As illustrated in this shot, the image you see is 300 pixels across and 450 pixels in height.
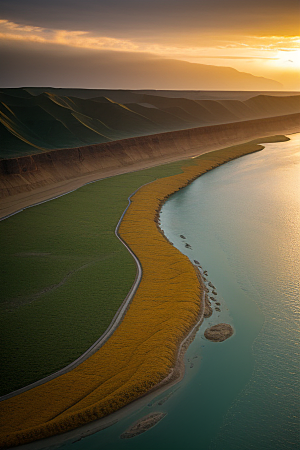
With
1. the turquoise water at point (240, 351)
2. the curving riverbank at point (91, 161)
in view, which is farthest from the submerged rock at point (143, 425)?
the curving riverbank at point (91, 161)

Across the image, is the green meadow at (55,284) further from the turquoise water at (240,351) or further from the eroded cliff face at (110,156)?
the eroded cliff face at (110,156)

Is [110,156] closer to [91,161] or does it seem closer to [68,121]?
[91,161]

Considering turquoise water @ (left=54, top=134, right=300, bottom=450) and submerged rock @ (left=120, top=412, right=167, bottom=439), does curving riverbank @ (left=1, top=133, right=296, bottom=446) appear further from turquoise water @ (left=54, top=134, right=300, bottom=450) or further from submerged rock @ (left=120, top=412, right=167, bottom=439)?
submerged rock @ (left=120, top=412, right=167, bottom=439)

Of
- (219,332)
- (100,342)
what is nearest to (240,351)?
(219,332)

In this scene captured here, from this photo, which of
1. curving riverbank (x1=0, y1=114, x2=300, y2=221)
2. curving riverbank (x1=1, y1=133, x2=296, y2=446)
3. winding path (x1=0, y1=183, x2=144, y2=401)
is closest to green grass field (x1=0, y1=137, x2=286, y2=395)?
winding path (x1=0, y1=183, x2=144, y2=401)

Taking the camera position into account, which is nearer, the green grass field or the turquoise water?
the turquoise water

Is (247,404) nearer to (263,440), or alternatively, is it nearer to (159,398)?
(263,440)
